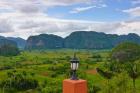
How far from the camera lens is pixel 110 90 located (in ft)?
164

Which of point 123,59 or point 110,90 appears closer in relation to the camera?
point 110,90

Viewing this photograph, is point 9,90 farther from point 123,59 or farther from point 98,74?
point 123,59

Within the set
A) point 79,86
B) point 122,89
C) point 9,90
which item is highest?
point 79,86

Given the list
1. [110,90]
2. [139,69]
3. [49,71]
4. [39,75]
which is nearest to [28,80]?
[39,75]

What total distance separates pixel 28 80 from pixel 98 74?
2898 centimetres

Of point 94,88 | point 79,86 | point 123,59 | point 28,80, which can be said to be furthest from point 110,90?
point 123,59

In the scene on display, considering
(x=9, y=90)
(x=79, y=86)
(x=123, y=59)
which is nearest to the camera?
(x=79, y=86)

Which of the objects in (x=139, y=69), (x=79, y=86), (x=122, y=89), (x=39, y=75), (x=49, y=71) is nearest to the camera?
(x=79, y=86)

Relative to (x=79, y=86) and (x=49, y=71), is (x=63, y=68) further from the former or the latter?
(x=79, y=86)

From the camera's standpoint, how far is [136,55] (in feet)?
474

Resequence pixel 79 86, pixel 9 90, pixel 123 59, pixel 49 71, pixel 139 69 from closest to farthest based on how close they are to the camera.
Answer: pixel 79 86 → pixel 139 69 → pixel 9 90 → pixel 49 71 → pixel 123 59

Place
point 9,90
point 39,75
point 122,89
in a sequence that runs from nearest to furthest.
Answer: point 122,89 → point 9,90 → point 39,75

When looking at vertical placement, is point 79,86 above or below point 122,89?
above

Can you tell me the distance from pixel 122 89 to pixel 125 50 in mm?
97375
